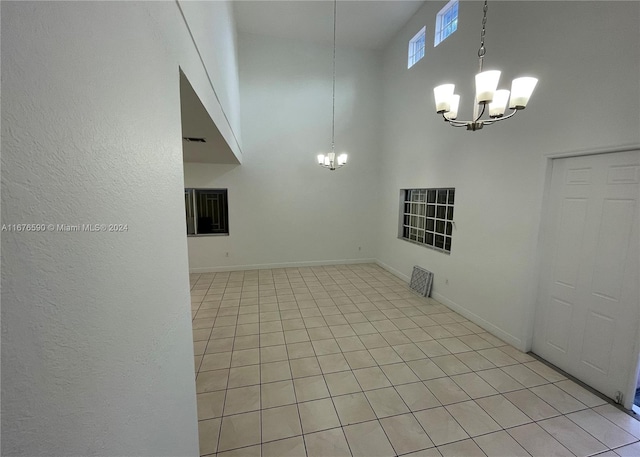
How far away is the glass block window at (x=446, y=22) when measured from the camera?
13.7 ft

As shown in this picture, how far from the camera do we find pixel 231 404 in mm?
2355

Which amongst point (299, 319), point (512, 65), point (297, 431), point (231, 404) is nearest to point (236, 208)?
point (299, 319)

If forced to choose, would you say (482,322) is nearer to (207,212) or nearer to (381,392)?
(381,392)

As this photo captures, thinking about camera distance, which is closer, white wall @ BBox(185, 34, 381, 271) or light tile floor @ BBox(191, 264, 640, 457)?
light tile floor @ BBox(191, 264, 640, 457)

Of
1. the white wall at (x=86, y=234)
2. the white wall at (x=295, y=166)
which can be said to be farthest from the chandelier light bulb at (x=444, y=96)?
the white wall at (x=295, y=166)

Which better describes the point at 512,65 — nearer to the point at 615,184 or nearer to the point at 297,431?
the point at 615,184

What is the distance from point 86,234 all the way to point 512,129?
399cm

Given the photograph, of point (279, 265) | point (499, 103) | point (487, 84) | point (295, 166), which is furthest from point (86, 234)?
point (279, 265)

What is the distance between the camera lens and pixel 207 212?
20.2 feet

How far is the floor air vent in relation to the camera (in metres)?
4.79

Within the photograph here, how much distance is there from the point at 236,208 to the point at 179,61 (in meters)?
5.13

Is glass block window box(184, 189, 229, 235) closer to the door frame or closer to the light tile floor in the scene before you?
the light tile floor

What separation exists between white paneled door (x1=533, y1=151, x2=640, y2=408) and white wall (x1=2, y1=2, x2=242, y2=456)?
135 inches

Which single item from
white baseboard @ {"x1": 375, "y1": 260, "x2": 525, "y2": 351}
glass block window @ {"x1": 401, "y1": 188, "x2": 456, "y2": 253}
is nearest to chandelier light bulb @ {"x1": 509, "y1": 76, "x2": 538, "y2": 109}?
glass block window @ {"x1": 401, "y1": 188, "x2": 456, "y2": 253}
